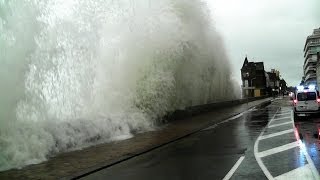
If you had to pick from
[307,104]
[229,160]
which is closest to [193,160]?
[229,160]

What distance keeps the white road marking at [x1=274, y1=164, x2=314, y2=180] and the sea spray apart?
287 inches

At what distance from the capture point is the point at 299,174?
1095 centimetres

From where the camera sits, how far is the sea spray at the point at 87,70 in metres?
15.2

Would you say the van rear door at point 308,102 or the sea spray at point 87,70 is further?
the van rear door at point 308,102

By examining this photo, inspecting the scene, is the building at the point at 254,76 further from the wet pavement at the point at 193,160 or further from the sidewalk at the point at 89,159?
the wet pavement at the point at 193,160

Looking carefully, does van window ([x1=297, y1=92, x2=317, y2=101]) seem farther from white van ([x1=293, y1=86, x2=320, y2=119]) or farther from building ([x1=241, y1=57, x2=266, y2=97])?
building ([x1=241, y1=57, x2=266, y2=97])

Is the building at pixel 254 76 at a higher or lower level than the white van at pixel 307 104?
higher

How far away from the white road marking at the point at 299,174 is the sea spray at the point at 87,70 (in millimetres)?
7281

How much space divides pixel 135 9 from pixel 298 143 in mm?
17256

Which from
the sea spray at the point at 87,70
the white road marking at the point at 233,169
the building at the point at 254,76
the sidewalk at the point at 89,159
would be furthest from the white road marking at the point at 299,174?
the building at the point at 254,76

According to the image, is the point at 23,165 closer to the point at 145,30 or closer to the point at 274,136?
the point at 274,136

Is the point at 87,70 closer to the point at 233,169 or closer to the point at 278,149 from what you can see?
the point at 278,149

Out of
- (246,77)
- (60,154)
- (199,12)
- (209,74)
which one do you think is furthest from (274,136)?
(246,77)

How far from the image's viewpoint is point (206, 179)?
10812 millimetres
